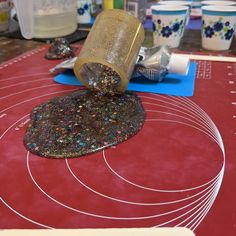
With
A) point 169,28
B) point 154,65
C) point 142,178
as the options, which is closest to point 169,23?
point 169,28

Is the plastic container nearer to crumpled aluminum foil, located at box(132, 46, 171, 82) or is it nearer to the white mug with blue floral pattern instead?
the white mug with blue floral pattern

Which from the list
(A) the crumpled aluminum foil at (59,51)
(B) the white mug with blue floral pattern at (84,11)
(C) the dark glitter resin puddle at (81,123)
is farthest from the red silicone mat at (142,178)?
(B) the white mug with blue floral pattern at (84,11)

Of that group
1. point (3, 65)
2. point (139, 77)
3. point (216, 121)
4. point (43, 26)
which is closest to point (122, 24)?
point (139, 77)

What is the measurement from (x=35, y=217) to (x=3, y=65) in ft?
1.63

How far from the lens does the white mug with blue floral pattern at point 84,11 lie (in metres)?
1.04

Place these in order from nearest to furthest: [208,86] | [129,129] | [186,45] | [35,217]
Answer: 1. [35,217]
2. [129,129]
3. [208,86]
4. [186,45]

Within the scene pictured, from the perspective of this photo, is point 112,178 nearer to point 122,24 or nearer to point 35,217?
point 35,217

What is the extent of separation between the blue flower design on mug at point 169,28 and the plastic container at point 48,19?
287 millimetres

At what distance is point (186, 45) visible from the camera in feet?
2.85

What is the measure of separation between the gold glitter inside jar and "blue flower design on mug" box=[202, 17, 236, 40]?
27 cm

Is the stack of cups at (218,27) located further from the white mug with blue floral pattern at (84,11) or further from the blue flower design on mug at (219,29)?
the white mug with blue floral pattern at (84,11)

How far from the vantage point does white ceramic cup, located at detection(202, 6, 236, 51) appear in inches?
29.0

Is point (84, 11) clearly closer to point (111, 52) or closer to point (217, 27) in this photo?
point (217, 27)

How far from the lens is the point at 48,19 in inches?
35.2
